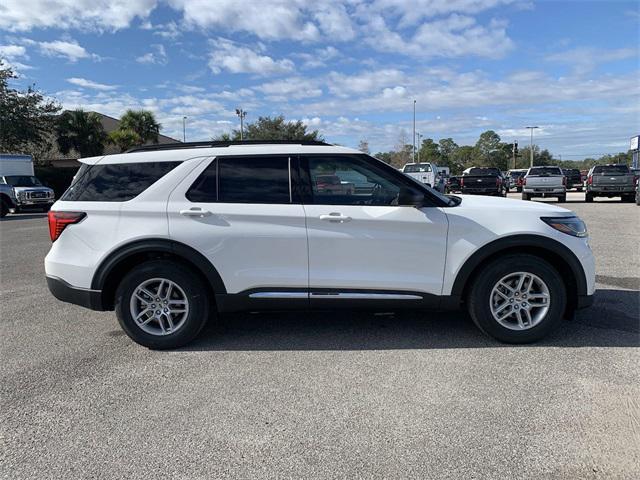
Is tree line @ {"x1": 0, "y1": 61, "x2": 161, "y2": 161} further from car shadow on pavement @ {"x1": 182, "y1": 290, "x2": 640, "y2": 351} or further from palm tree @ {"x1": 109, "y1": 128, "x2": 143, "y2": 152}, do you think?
car shadow on pavement @ {"x1": 182, "y1": 290, "x2": 640, "y2": 351}

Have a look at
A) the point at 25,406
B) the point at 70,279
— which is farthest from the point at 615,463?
the point at 70,279

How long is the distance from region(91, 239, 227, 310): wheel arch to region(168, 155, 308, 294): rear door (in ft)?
0.19

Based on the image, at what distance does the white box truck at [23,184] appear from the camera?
20.6m

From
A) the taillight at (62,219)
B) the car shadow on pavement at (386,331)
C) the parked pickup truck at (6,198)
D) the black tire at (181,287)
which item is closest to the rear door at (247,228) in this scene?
the black tire at (181,287)

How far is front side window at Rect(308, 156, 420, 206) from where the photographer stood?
4219mm

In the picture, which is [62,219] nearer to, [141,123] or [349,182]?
[349,182]

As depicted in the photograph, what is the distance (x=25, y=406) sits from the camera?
10.9 ft

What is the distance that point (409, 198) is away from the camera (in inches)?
160

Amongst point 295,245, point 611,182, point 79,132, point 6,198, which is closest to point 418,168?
point 611,182

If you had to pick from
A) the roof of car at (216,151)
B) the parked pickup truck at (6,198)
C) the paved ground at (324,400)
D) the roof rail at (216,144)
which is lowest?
the paved ground at (324,400)

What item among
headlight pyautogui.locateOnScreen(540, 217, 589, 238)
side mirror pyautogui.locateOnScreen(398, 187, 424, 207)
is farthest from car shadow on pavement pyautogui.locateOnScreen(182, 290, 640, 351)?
side mirror pyautogui.locateOnScreen(398, 187, 424, 207)

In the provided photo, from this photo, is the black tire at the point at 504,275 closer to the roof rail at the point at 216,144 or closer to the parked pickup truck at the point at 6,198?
the roof rail at the point at 216,144

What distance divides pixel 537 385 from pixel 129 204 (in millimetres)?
3656

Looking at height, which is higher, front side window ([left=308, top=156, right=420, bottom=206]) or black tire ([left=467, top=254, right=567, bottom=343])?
front side window ([left=308, top=156, right=420, bottom=206])
